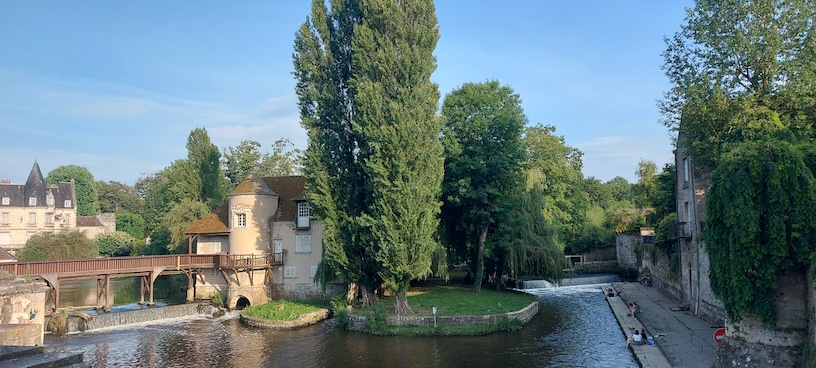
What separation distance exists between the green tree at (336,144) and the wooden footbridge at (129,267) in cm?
607

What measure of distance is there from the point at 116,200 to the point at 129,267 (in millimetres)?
100220

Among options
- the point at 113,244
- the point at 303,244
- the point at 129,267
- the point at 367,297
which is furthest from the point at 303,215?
the point at 113,244

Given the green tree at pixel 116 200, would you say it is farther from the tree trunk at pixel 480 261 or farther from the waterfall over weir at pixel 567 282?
the tree trunk at pixel 480 261

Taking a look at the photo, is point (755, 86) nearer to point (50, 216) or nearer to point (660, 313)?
point (660, 313)

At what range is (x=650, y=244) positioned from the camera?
4212 cm

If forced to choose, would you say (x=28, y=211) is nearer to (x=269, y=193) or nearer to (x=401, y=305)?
(x=269, y=193)

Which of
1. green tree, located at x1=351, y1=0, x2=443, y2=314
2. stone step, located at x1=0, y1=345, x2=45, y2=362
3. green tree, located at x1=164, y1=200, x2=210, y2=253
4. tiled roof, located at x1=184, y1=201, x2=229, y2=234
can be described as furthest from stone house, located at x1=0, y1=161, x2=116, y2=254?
stone step, located at x1=0, y1=345, x2=45, y2=362

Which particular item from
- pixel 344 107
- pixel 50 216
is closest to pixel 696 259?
pixel 344 107

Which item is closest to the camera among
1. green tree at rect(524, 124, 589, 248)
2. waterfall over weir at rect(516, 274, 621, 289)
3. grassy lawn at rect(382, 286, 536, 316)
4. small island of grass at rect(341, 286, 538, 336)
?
small island of grass at rect(341, 286, 538, 336)

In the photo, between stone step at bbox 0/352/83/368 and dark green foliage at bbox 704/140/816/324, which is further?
dark green foliage at bbox 704/140/816/324

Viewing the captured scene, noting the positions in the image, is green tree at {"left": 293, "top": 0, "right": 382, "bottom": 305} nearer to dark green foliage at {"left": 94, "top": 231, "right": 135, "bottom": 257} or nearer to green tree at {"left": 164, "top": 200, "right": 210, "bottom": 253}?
green tree at {"left": 164, "top": 200, "right": 210, "bottom": 253}

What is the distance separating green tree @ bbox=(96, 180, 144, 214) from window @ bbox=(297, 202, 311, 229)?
9567 centimetres

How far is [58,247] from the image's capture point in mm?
51219

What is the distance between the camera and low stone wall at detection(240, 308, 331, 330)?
91.4 ft
